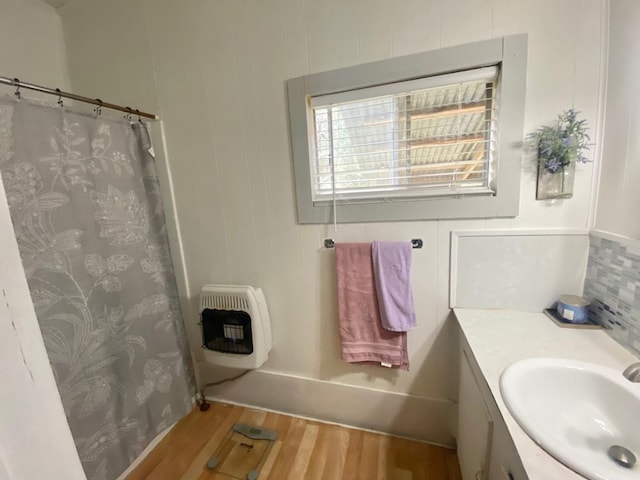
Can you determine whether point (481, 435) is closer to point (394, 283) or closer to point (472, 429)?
point (472, 429)

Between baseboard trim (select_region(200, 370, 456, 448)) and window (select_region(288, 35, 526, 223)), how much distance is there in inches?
37.6

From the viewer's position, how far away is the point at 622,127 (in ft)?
3.13

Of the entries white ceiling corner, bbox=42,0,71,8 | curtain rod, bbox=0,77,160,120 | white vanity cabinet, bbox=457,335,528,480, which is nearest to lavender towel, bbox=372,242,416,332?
white vanity cabinet, bbox=457,335,528,480

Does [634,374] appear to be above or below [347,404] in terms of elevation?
above

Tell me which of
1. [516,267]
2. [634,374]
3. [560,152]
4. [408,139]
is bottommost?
[634,374]

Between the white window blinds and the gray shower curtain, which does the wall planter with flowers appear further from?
the gray shower curtain

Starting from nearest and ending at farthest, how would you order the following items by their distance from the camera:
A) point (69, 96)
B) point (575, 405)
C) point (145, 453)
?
point (575, 405) → point (69, 96) → point (145, 453)

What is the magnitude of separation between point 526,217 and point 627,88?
50 centimetres

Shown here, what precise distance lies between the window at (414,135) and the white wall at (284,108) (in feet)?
0.21

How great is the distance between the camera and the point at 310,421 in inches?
64.8

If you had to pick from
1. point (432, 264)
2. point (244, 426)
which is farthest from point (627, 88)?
point (244, 426)

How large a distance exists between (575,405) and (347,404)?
3.43ft

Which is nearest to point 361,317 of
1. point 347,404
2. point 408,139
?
point 347,404

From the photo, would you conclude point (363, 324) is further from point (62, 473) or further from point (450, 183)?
point (62, 473)
